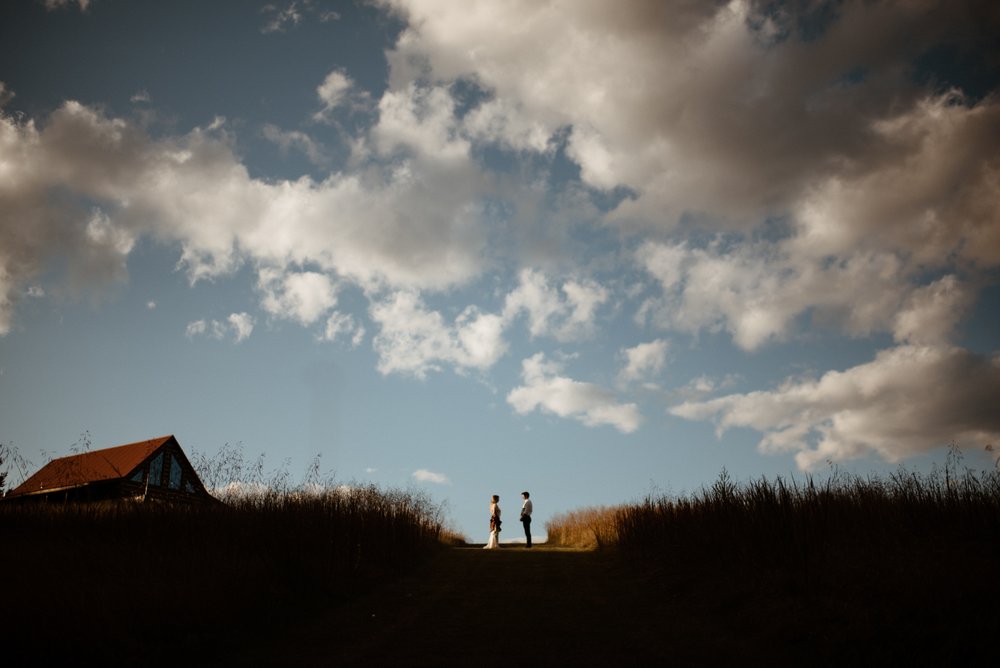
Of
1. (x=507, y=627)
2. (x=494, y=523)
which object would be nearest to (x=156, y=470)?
(x=494, y=523)

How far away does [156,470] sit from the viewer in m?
34.4

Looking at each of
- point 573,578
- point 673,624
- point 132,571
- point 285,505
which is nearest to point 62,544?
point 132,571

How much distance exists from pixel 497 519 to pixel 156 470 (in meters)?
23.4

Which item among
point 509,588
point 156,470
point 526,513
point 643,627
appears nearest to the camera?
point 643,627

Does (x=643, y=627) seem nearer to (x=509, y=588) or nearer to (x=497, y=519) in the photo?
(x=509, y=588)

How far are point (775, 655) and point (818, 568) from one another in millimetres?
2438

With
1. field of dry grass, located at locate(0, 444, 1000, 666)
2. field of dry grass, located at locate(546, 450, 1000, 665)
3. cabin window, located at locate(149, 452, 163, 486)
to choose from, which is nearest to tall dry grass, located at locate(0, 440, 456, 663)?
field of dry grass, located at locate(0, 444, 1000, 666)

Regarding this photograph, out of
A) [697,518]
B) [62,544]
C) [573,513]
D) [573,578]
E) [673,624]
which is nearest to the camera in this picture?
[673,624]

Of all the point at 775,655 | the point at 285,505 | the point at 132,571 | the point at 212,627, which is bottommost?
the point at 775,655

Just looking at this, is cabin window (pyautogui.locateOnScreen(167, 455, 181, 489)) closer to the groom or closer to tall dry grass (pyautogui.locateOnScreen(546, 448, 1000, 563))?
the groom

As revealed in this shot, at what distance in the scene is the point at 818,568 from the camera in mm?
7977

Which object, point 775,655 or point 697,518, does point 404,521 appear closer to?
point 697,518

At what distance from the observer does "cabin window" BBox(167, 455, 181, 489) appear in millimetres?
35150

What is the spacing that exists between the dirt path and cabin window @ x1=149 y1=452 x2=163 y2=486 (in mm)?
28377
